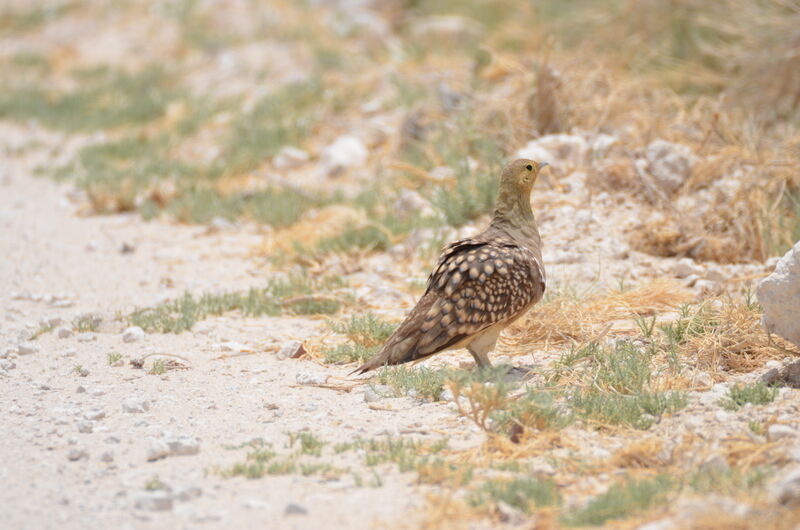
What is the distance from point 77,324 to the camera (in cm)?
591

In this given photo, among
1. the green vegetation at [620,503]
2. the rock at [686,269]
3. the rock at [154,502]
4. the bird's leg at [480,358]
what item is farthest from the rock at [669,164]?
Answer: the rock at [154,502]

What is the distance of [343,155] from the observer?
938 centimetres

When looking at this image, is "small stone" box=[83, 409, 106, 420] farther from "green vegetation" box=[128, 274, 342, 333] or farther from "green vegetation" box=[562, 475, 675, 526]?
"green vegetation" box=[562, 475, 675, 526]

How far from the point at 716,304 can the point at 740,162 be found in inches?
84.1

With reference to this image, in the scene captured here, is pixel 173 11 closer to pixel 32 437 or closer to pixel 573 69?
pixel 573 69

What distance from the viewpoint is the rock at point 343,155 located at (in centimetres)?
929

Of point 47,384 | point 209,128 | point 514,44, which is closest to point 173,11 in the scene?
point 209,128

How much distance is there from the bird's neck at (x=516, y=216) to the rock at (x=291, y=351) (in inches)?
51.0

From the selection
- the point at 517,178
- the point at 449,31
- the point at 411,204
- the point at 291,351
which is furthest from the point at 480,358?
the point at 449,31

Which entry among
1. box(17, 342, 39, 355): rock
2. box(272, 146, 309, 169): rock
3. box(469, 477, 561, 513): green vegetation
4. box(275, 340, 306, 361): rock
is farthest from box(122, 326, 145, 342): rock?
box(272, 146, 309, 169): rock

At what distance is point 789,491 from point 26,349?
4186mm

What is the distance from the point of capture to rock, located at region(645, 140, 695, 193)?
23.2 feet

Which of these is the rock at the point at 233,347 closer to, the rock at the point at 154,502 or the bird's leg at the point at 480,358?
the bird's leg at the point at 480,358

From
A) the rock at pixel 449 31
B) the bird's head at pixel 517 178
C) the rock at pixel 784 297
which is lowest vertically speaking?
the rock at pixel 784 297
